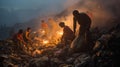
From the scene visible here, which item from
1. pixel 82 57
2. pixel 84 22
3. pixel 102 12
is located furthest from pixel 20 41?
pixel 102 12

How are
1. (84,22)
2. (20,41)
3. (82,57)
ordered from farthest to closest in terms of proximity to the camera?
(20,41)
(84,22)
(82,57)

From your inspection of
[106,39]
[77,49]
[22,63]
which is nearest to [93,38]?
[77,49]

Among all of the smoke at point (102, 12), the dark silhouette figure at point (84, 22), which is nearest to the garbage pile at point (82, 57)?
the dark silhouette figure at point (84, 22)

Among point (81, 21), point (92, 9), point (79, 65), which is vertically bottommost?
point (79, 65)

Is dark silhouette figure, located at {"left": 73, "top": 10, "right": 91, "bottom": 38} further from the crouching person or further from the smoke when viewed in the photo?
the smoke

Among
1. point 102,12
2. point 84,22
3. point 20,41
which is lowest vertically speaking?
point 20,41

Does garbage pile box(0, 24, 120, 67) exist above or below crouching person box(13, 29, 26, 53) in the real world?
below

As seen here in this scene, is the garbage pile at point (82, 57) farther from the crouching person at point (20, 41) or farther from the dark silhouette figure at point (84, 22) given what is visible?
the crouching person at point (20, 41)

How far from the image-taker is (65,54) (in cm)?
1322

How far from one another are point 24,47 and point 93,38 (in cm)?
674

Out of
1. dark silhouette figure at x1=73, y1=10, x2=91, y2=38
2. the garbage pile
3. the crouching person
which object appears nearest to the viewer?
the garbage pile

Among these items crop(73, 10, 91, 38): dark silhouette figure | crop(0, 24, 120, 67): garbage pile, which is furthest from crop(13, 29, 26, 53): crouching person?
crop(73, 10, 91, 38): dark silhouette figure

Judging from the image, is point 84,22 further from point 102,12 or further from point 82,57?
point 102,12

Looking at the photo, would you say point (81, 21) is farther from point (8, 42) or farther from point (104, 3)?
point (104, 3)
